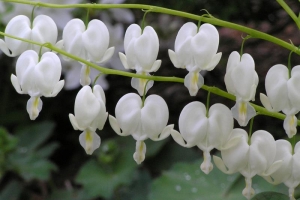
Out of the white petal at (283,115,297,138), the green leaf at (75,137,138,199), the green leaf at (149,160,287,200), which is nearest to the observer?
the white petal at (283,115,297,138)

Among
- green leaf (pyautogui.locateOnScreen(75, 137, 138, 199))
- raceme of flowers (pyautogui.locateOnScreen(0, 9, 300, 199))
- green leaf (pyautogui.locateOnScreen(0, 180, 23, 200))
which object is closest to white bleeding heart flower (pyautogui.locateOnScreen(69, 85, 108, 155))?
raceme of flowers (pyautogui.locateOnScreen(0, 9, 300, 199))

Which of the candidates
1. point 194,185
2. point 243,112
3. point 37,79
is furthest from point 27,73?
point 194,185

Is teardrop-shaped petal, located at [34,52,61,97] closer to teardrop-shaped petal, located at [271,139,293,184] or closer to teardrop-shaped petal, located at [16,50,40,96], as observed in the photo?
teardrop-shaped petal, located at [16,50,40,96]

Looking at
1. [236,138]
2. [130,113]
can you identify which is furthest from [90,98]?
[236,138]

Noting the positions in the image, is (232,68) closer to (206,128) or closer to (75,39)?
(206,128)

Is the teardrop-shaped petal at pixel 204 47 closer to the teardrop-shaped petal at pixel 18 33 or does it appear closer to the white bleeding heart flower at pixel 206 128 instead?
the white bleeding heart flower at pixel 206 128

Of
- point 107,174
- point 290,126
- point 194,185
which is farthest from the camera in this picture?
point 107,174
